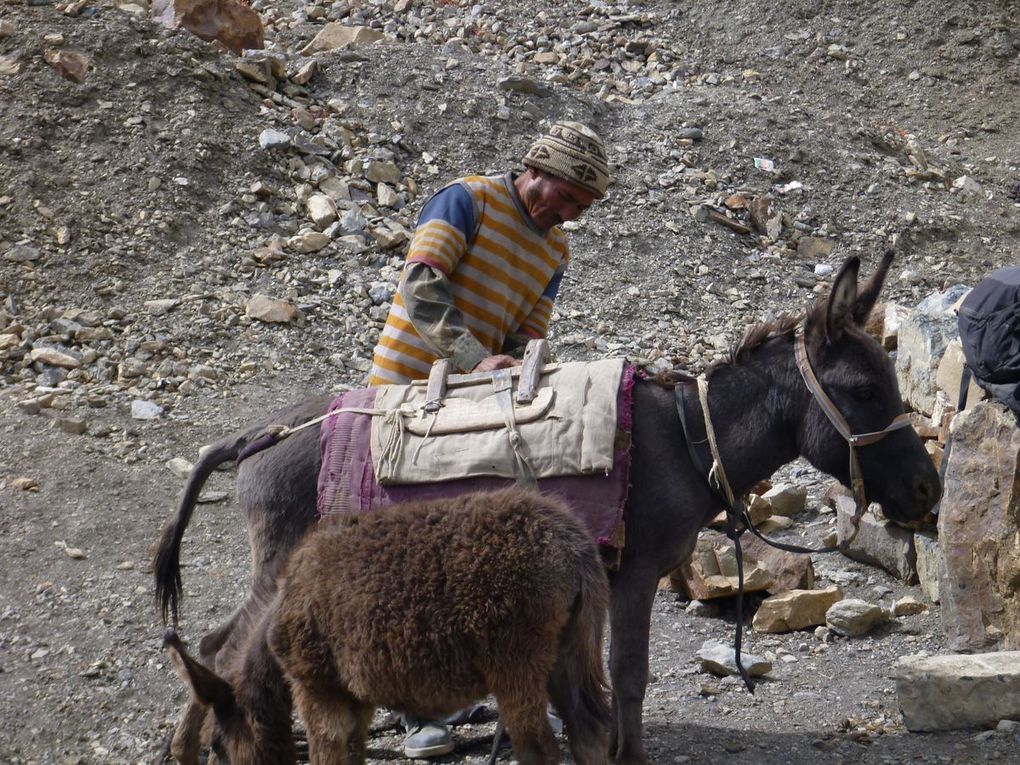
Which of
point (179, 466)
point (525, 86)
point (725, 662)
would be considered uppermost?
point (525, 86)

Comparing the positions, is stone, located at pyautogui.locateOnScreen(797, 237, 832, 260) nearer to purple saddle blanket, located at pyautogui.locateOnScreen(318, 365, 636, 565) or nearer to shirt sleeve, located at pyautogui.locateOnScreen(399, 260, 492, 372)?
shirt sleeve, located at pyautogui.locateOnScreen(399, 260, 492, 372)

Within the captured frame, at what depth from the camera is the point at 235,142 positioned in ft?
35.0

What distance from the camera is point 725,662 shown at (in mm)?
5332

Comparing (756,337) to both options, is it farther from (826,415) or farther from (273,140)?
(273,140)

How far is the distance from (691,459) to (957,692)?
4.93ft

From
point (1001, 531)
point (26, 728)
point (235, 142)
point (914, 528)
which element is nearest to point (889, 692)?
point (1001, 531)

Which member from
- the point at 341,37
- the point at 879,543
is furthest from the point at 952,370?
the point at 341,37

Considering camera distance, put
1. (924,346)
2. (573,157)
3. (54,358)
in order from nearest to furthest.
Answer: (573,157) < (924,346) < (54,358)

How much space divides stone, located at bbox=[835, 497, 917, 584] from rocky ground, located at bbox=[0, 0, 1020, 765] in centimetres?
11

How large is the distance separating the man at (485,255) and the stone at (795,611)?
202cm

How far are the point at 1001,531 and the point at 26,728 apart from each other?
439 cm

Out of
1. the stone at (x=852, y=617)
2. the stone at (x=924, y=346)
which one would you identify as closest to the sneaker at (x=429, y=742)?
the stone at (x=852, y=617)

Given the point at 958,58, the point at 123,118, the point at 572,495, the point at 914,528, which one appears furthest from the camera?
the point at 958,58

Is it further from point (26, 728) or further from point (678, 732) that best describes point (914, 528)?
point (26, 728)
